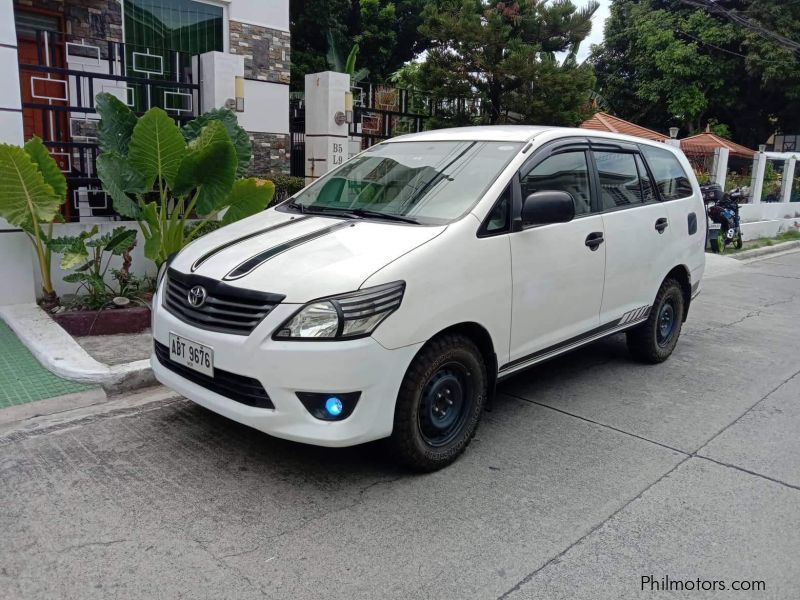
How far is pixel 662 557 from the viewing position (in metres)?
3.07

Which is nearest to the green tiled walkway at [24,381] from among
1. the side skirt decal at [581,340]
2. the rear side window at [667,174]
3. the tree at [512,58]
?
the side skirt decal at [581,340]

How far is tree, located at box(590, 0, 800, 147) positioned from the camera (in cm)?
2392

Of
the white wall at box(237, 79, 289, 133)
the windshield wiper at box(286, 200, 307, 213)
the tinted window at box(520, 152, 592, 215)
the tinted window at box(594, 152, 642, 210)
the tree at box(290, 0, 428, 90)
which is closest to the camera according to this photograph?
the tinted window at box(520, 152, 592, 215)

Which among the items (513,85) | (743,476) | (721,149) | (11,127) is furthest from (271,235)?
(721,149)

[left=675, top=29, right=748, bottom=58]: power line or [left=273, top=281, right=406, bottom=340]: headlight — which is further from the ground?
[left=675, top=29, right=748, bottom=58]: power line

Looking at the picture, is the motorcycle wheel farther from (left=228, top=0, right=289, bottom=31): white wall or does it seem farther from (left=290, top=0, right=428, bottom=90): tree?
(left=290, top=0, right=428, bottom=90): tree

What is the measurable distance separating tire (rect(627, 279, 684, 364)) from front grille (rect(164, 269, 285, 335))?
3527 mm

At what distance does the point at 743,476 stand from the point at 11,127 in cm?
626

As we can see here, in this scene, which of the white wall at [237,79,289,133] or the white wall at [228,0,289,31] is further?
the white wall at [237,79,289,133]

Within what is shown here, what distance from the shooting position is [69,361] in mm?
4938

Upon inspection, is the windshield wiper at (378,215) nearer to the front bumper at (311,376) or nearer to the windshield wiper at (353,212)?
the windshield wiper at (353,212)

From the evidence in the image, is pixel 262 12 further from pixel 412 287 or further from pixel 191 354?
pixel 412 287

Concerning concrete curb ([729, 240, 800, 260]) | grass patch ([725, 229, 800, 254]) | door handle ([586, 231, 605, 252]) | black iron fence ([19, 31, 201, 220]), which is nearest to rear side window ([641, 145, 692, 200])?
door handle ([586, 231, 605, 252])

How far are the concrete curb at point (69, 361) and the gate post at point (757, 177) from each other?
16.3m
